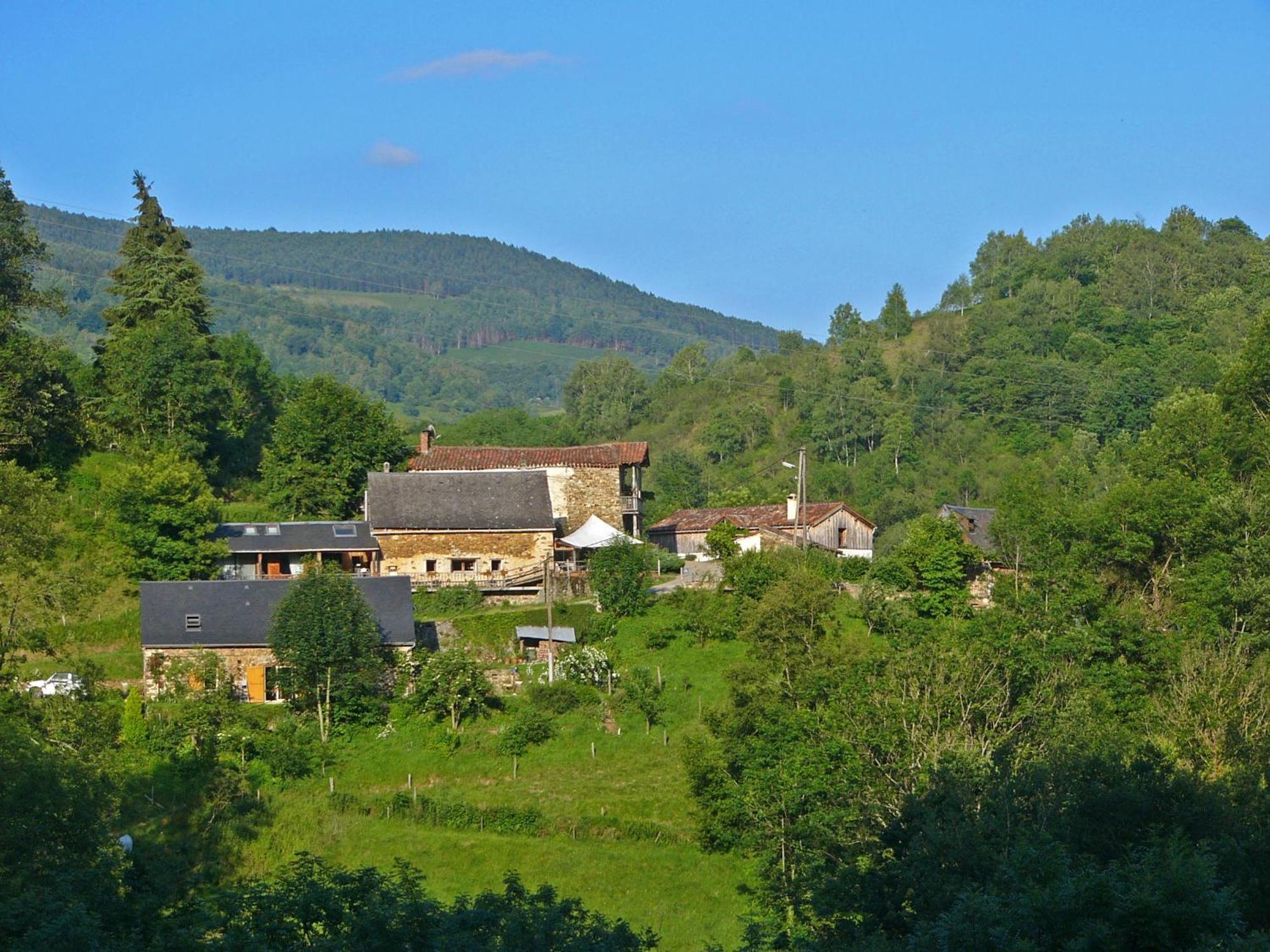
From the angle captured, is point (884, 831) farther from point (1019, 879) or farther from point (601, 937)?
point (601, 937)

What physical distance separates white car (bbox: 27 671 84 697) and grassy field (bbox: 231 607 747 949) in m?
4.85

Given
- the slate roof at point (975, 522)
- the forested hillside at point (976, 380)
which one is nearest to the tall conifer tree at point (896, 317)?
the forested hillside at point (976, 380)

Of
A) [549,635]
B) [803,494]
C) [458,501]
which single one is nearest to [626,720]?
[549,635]

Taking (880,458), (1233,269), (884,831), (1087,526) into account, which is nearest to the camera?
(884,831)

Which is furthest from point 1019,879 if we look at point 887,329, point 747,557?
point 887,329

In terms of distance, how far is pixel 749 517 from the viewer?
168ft

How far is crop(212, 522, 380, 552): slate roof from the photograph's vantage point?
139ft

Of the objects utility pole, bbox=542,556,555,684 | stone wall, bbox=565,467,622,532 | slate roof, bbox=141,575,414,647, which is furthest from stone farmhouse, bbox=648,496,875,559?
slate roof, bbox=141,575,414,647

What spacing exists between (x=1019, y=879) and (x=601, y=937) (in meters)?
5.25

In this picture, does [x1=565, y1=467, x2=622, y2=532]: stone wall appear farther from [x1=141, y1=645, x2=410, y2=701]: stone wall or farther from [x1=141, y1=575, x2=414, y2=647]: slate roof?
[x1=141, y1=645, x2=410, y2=701]: stone wall

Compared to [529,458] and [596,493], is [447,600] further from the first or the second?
[529,458]

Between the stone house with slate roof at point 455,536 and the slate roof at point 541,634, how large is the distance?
458cm

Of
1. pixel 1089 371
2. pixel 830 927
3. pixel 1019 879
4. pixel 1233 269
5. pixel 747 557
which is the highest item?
pixel 1233 269

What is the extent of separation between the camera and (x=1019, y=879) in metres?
18.8
